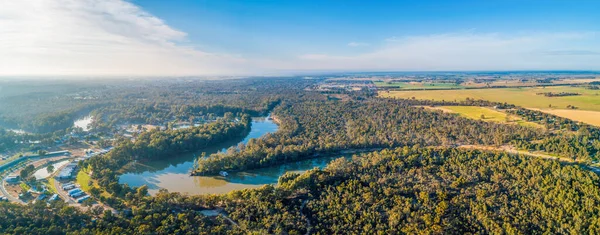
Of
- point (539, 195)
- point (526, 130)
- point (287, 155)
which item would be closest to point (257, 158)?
point (287, 155)

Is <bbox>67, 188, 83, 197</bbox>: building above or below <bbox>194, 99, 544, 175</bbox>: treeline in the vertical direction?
below

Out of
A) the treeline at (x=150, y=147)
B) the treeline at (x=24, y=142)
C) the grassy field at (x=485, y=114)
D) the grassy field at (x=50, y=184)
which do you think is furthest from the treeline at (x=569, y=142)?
the treeline at (x=24, y=142)

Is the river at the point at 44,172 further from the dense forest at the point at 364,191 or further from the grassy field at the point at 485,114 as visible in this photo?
the grassy field at the point at 485,114

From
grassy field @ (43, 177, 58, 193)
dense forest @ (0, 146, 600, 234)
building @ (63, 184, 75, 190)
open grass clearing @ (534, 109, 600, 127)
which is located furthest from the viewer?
open grass clearing @ (534, 109, 600, 127)

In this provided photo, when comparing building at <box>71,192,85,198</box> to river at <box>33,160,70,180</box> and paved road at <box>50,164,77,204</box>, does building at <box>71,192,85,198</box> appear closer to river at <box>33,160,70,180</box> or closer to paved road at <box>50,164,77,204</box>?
paved road at <box>50,164,77,204</box>

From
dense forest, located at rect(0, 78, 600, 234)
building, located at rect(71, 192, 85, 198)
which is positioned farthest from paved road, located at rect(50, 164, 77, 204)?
dense forest, located at rect(0, 78, 600, 234)

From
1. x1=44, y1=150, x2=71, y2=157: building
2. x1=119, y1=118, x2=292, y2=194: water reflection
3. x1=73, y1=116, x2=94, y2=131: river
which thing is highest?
x1=73, y1=116, x2=94, y2=131: river

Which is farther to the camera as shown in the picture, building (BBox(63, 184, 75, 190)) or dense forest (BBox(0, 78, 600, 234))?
building (BBox(63, 184, 75, 190))
